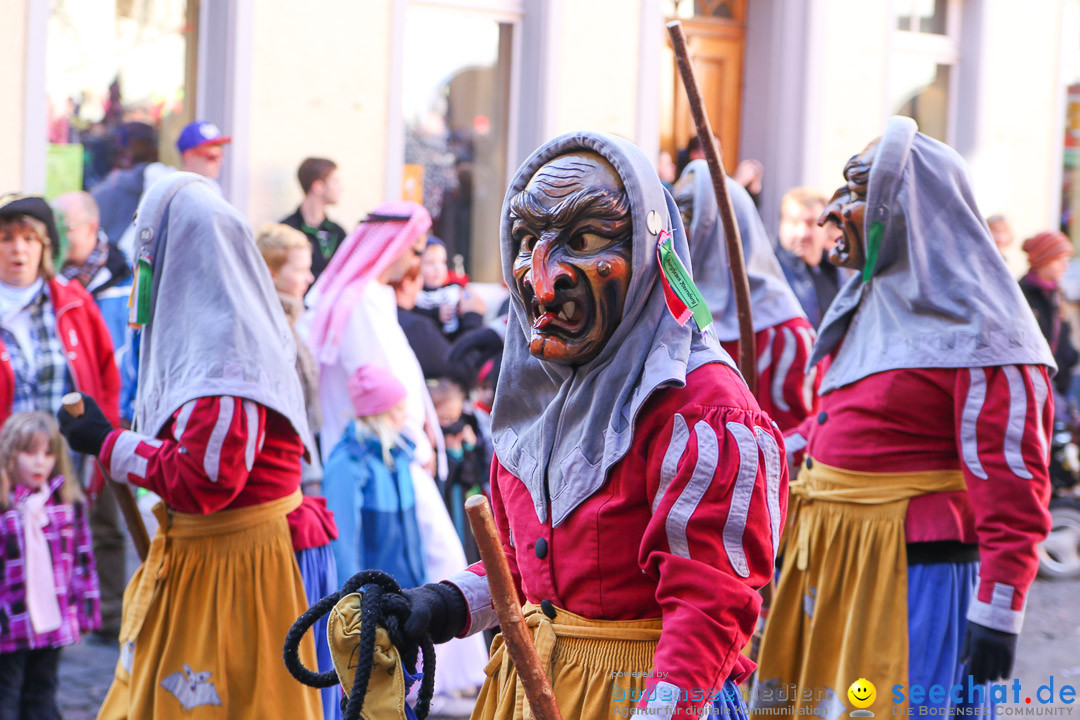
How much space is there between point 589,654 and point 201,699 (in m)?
1.64

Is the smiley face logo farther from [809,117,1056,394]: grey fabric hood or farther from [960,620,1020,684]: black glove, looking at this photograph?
[809,117,1056,394]: grey fabric hood

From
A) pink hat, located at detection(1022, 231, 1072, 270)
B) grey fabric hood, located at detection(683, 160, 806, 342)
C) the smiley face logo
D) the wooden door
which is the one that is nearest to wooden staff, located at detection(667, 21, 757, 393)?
the smiley face logo

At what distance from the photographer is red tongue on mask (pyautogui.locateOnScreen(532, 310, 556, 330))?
7.98 ft

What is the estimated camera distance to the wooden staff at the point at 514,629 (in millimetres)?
→ 2162

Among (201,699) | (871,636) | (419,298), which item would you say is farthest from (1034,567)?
(419,298)

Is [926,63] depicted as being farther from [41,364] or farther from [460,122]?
[41,364]

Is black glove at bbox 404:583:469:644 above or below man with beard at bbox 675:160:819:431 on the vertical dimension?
below

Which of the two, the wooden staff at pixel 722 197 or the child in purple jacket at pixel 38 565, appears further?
the child in purple jacket at pixel 38 565

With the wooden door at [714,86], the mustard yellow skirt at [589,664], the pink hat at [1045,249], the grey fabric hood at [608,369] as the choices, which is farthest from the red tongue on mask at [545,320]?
the wooden door at [714,86]

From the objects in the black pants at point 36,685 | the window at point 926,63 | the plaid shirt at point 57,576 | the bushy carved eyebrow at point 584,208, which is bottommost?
the black pants at point 36,685

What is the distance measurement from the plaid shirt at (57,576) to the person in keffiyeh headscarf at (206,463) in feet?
3.03

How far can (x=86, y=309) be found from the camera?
18.3ft

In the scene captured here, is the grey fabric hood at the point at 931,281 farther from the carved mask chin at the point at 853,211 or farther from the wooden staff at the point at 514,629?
the wooden staff at the point at 514,629

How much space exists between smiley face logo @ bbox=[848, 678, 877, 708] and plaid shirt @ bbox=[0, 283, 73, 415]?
10.8 ft
